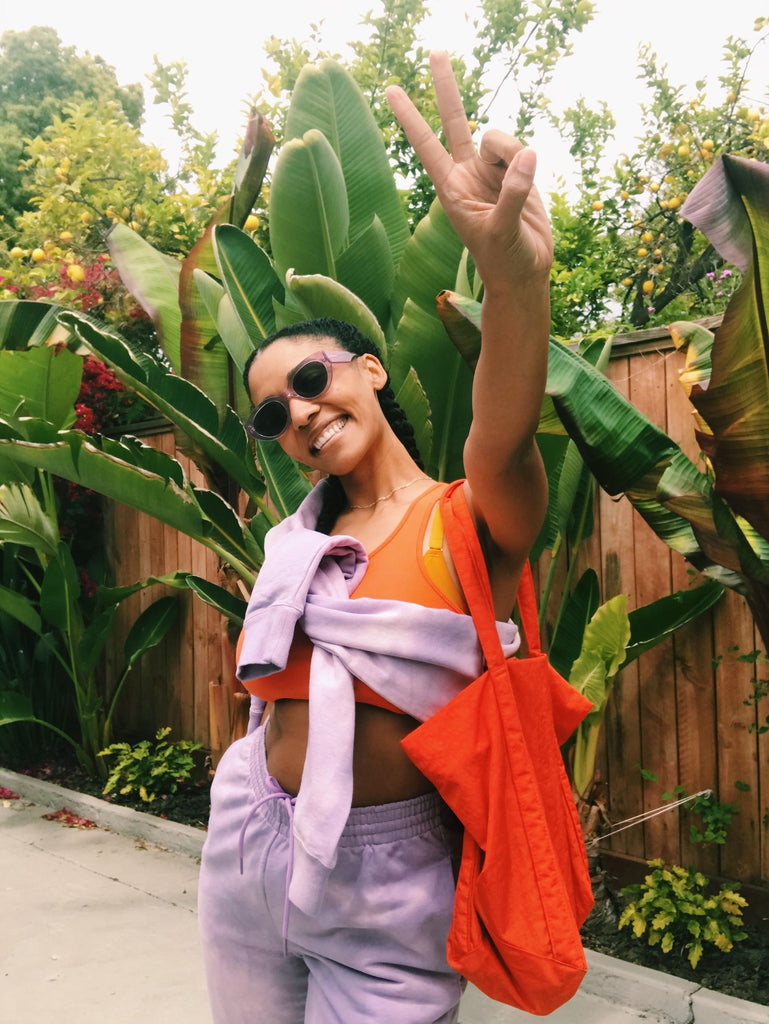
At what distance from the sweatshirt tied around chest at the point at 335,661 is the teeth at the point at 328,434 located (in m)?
0.18

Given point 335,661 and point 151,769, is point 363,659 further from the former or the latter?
point 151,769

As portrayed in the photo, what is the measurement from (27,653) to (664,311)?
4.71m

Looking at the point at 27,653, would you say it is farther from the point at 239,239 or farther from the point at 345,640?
the point at 345,640

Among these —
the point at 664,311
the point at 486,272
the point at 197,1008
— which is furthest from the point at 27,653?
the point at 486,272

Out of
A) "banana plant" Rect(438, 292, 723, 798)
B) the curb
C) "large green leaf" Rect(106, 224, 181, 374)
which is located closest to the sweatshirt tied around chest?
"banana plant" Rect(438, 292, 723, 798)

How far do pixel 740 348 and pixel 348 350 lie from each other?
3.24 feet

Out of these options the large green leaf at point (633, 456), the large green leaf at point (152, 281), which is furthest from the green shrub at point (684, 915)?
the large green leaf at point (152, 281)

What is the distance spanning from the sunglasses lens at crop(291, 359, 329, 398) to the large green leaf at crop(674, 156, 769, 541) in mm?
896

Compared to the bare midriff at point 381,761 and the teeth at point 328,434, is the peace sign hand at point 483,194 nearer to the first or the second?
the teeth at point 328,434

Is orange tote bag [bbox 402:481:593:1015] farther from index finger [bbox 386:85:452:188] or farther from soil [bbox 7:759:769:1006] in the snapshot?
soil [bbox 7:759:769:1006]

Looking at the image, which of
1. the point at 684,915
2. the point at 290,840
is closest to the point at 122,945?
the point at 684,915

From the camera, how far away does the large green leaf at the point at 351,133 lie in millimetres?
3447

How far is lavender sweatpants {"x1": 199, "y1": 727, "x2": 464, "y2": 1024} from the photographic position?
4.36ft

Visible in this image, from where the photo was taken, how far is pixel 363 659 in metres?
1.30
